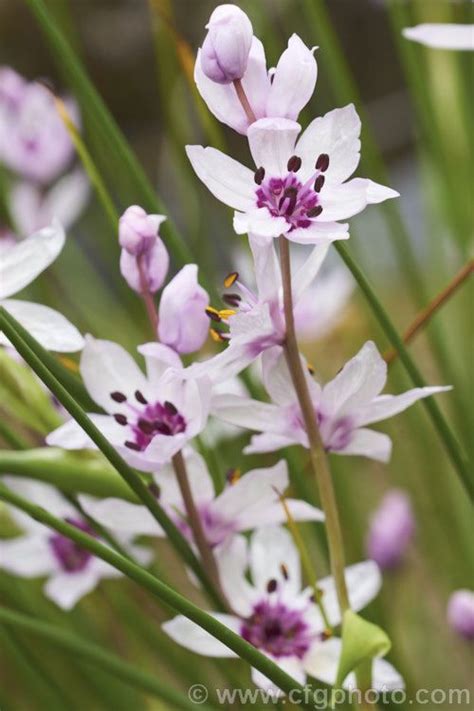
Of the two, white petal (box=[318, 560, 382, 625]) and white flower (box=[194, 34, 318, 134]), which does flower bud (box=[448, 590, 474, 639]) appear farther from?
white flower (box=[194, 34, 318, 134])

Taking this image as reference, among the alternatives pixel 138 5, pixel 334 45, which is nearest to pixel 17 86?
pixel 334 45

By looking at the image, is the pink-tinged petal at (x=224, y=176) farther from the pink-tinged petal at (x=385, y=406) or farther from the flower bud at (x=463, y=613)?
the flower bud at (x=463, y=613)

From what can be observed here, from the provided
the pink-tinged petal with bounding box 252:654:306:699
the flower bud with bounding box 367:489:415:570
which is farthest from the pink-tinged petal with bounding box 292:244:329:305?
the flower bud with bounding box 367:489:415:570

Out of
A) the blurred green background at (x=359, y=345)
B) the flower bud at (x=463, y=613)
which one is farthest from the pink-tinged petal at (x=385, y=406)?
the flower bud at (x=463, y=613)

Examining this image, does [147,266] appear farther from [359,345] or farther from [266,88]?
[359,345]

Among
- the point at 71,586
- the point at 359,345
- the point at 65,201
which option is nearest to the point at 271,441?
the point at 71,586

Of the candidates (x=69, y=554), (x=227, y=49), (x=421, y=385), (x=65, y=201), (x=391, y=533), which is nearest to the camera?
(x=227, y=49)

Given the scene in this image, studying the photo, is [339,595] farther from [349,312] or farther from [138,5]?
[138,5]
